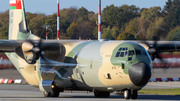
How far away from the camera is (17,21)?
2433 cm

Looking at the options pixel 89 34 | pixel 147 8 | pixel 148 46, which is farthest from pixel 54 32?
pixel 148 46

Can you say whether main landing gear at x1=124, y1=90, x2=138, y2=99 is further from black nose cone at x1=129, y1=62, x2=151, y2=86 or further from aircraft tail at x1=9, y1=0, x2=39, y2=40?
aircraft tail at x1=9, y1=0, x2=39, y2=40

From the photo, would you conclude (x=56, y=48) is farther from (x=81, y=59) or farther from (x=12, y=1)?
(x=12, y=1)

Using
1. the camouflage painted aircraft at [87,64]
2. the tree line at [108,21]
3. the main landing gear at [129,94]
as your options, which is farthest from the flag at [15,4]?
the tree line at [108,21]

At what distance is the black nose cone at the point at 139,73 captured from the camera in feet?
52.6

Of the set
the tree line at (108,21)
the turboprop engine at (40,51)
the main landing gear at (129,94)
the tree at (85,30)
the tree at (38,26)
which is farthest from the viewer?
the tree at (85,30)

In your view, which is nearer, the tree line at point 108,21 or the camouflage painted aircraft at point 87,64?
the camouflage painted aircraft at point 87,64

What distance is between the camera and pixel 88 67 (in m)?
18.5

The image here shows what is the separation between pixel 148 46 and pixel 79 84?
4.82 meters

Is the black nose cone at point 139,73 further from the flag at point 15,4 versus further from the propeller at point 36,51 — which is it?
the flag at point 15,4

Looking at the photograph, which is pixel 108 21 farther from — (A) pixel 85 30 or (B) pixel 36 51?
(B) pixel 36 51

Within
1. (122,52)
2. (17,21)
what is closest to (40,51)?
(122,52)

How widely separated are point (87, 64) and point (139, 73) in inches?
139

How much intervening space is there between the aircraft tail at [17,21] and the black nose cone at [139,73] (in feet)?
32.9
